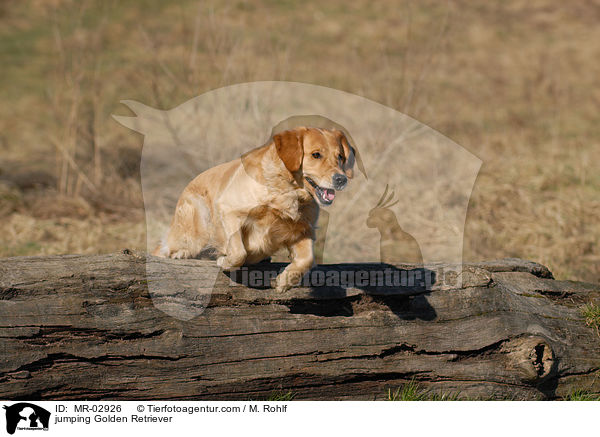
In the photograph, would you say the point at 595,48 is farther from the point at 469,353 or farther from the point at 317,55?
the point at 469,353

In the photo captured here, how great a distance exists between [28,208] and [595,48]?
19566mm

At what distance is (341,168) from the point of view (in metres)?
4.23

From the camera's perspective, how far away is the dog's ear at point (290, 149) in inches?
165

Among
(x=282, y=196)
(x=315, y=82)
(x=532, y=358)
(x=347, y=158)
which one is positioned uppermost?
(x=315, y=82)

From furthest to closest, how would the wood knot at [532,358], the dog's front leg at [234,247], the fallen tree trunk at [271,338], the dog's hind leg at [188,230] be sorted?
the dog's hind leg at [188,230]
the wood knot at [532,358]
the dog's front leg at [234,247]
the fallen tree trunk at [271,338]

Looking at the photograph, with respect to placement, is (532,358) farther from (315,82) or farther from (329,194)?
(315,82)

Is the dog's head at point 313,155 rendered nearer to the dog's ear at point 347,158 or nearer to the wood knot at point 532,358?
the dog's ear at point 347,158

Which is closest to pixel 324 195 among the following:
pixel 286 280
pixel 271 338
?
pixel 286 280

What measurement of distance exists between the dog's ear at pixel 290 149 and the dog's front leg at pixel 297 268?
575 millimetres
